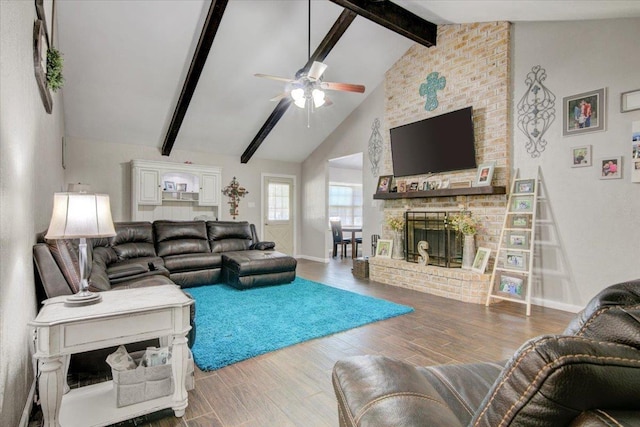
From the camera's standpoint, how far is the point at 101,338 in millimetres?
1605

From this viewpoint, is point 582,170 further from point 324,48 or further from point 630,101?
point 324,48

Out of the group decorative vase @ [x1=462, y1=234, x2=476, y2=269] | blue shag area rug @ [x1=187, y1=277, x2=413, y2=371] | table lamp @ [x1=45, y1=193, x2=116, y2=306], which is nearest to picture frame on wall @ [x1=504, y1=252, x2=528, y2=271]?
decorative vase @ [x1=462, y1=234, x2=476, y2=269]

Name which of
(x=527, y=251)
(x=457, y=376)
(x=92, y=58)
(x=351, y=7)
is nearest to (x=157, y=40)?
(x=92, y=58)

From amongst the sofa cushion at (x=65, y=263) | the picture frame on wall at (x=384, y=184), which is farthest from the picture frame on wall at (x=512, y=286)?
the sofa cushion at (x=65, y=263)

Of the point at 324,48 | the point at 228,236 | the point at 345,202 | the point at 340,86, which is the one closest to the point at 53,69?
the point at 340,86

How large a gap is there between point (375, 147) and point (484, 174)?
231 cm

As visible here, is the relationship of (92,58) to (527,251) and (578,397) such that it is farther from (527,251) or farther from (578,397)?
(527,251)

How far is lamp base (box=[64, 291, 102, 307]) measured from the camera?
1.71m

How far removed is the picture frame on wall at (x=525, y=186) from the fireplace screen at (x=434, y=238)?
101 centimetres

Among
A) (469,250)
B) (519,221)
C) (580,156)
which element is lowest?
(469,250)

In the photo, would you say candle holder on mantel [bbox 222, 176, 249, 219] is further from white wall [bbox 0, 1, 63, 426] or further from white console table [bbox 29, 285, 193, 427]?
white console table [bbox 29, 285, 193, 427]

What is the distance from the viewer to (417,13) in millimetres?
4621

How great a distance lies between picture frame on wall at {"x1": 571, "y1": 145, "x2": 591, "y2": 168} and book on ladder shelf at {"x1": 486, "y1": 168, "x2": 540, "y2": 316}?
0.38 metres

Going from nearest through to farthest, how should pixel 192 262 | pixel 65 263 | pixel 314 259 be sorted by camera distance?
1. pixel 65 263
2. pixel 192 262
3. pixel 314 259
